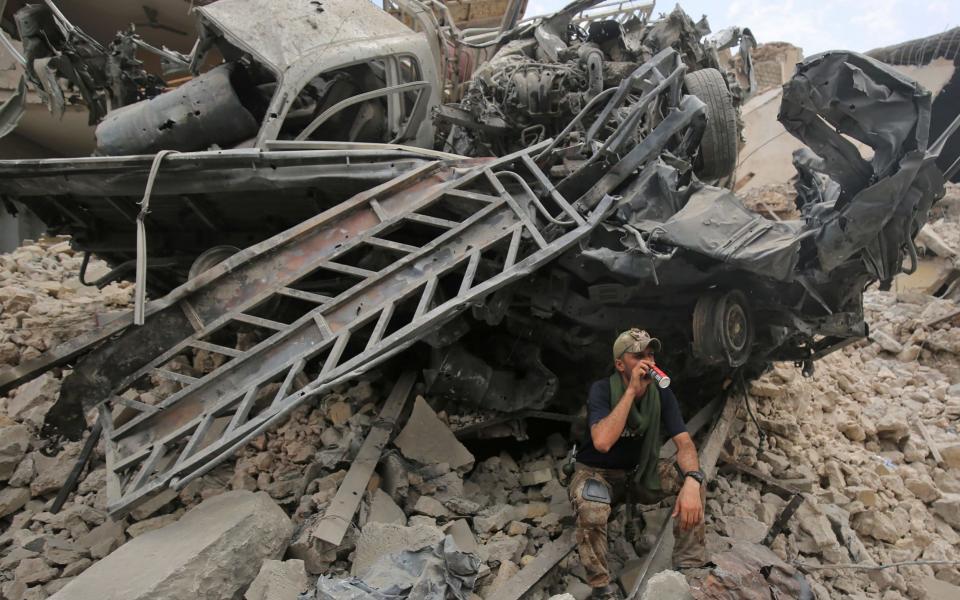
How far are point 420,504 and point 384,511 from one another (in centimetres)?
26

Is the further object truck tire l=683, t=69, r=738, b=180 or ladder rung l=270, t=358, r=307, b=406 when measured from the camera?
truck tire l=683, t=69, r=738, b=180

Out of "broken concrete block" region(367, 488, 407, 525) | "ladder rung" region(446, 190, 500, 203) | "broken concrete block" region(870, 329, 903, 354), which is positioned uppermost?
"ladder rung" region(446, 190, 500, 203)

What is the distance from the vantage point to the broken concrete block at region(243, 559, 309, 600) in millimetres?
3096

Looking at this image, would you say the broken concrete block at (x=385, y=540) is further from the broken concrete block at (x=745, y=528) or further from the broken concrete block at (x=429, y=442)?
the broken concrete block at (x=745, y=528)

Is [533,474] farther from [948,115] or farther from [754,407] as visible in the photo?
[948,115]

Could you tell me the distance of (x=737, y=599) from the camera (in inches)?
115

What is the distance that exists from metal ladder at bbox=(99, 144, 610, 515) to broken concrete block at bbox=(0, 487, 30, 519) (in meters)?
0.80

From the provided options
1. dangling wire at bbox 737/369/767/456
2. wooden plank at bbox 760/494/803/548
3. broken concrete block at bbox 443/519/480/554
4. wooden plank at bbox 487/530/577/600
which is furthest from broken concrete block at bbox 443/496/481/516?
dangling wire at bbox 737/369/767/456

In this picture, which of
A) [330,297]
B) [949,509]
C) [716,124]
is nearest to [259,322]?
[330,297]

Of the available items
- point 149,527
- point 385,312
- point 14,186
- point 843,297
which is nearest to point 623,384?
point 385,312

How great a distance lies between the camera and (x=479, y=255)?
390 cm

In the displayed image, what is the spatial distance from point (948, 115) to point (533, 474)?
12.0 ft

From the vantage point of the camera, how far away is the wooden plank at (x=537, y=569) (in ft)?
11.5

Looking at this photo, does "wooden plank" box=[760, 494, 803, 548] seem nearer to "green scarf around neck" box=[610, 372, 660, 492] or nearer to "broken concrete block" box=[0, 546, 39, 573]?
"green scarf around neck" box=[610, 372, 660, 492]
